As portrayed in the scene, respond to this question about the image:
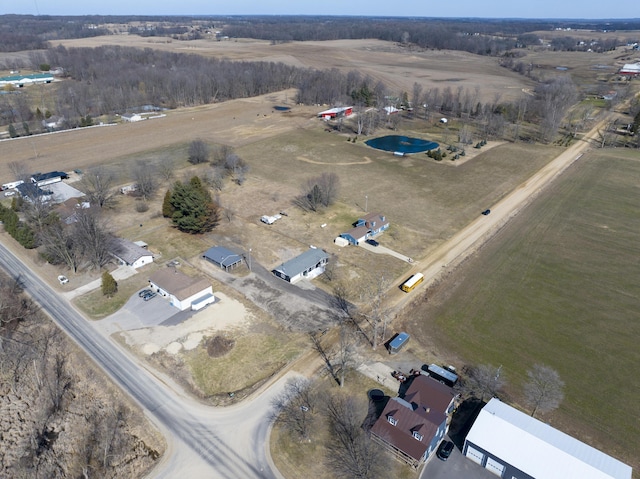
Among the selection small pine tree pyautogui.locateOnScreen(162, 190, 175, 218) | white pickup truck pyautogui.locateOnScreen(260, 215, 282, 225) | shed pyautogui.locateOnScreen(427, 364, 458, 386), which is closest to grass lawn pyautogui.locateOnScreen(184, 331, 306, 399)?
shed pyautogui.locateOnScreen(427, 364, 458, 386)

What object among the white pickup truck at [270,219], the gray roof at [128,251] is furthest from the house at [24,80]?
the white pickup truck at [270,219]

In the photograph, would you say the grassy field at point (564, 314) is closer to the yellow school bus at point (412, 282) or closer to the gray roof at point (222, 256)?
the yellow school bus at point (412, 282)

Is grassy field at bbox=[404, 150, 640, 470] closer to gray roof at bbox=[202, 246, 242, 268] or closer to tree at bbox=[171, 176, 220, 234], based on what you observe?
gray roof at bbox=[202, 246, 242, 268]

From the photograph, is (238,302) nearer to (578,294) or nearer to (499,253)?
(499,253)

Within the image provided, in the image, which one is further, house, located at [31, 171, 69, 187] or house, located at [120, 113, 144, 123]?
house, located at [120, 113, 144, 123]

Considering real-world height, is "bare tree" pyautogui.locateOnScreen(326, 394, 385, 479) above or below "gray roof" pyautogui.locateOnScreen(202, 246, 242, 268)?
below

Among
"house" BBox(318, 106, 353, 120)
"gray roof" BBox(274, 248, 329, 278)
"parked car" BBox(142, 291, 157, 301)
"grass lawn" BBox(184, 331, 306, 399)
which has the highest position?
"house" BBox(318, 106, 353, 120)

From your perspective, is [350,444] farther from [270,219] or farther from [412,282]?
[270,219]
